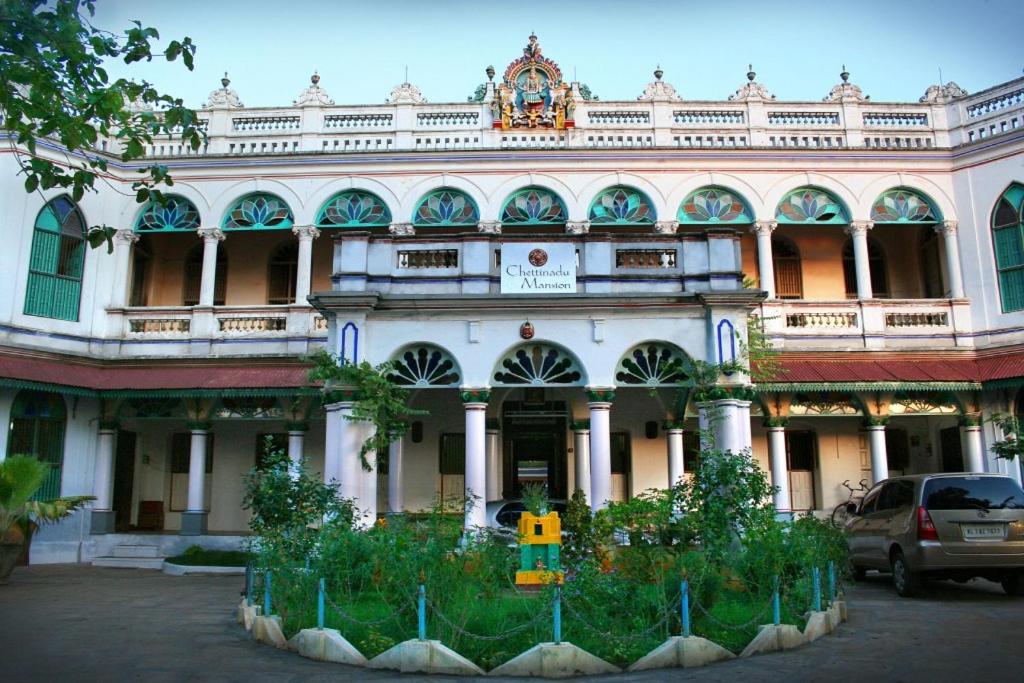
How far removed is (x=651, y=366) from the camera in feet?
45.8

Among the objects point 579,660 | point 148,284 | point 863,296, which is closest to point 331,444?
point 579,660

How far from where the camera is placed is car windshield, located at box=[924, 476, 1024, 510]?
11422mm

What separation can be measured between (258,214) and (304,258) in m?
1.92

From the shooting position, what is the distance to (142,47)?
7602mm

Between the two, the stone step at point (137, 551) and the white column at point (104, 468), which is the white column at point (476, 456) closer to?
the stone step at point (137, 551)

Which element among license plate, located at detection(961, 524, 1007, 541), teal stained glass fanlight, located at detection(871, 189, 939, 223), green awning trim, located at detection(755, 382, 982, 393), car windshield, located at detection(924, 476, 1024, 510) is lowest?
license plate, located at detection(961, 524, 1007, 541)

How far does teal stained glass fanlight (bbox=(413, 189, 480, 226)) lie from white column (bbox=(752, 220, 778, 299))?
717 cm

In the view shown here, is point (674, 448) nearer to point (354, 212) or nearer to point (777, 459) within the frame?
point (777, 459)

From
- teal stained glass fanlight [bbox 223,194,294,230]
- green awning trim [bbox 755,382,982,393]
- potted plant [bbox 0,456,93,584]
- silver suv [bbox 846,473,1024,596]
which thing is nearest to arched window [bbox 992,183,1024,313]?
green awning trim [bbox 755,382,982,393]

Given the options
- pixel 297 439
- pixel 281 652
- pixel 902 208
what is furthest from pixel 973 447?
pixel 281 652

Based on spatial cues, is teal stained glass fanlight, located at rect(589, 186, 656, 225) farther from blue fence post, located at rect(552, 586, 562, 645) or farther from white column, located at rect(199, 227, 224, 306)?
blue fence post, located at rect(552, 586, 562, 645)

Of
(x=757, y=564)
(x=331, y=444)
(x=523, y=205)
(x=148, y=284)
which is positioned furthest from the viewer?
(x=148, y=284)

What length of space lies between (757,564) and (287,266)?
17079 mm

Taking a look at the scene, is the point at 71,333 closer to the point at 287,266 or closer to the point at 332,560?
the point at 287,266
